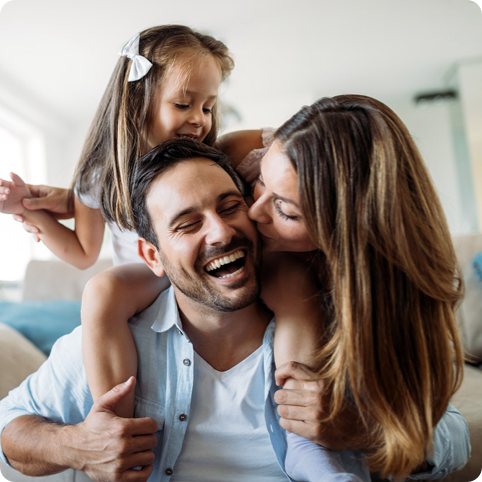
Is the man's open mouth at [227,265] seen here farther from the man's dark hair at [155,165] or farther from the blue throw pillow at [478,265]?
the blue throw pillow at [478,265]

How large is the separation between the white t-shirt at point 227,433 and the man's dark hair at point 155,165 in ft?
1.21

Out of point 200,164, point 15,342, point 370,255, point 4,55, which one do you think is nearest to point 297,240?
point 370,255

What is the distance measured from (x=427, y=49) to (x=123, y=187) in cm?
107

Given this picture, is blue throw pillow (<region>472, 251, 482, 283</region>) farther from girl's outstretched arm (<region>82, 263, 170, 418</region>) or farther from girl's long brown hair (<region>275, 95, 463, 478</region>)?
girl's outstretched arm (<region>82, 263, 170, 418</region>)

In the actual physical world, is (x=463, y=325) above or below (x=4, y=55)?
below

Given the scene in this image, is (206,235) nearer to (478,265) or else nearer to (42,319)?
(478,265)

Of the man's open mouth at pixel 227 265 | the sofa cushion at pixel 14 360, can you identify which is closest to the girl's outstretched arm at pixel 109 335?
the man's open mouth at pixel 227 265

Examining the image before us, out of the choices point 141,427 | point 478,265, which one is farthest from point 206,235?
point 478,265

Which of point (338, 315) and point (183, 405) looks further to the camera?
point (183, 405)

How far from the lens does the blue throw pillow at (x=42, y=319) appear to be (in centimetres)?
191

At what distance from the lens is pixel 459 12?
1.30 metres

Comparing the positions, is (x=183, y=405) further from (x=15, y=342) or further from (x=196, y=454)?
(x=15, y=342)

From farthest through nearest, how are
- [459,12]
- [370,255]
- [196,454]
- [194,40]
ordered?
[459,12] → [194,40] → [196,454] → [370,255]

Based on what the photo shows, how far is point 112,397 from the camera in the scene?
0.95m
